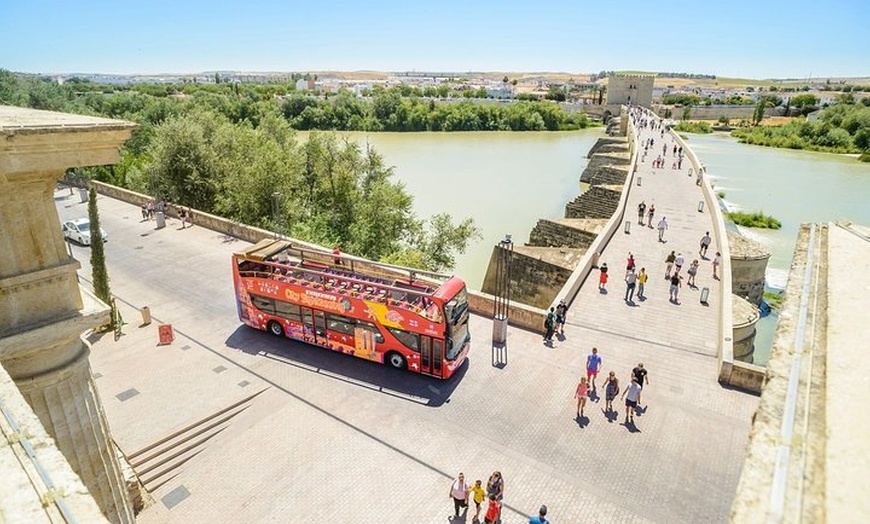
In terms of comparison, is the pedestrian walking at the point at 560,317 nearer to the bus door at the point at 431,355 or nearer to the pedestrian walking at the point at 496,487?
the bus door at the point at 431,355

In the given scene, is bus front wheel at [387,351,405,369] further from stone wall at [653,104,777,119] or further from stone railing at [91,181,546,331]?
stone wall at [653,104,777,119]

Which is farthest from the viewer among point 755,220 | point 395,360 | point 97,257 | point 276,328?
point 755,220

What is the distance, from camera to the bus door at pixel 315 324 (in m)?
12.5

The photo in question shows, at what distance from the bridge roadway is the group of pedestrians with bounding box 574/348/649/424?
0.22m

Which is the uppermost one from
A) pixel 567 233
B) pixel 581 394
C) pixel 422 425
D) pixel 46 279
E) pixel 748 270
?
pixel 46 279

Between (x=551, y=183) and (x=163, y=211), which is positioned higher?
(x=163, y=211)

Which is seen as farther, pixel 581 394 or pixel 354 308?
pixel 354 308

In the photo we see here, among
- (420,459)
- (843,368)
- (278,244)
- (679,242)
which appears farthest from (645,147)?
(843,368)

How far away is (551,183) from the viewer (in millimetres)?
46375

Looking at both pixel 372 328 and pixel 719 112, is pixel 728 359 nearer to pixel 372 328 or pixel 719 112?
pixel 372 328

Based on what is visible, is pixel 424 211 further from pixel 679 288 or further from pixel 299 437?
pixel 299 437

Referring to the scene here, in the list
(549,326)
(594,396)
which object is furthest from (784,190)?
(594,396)

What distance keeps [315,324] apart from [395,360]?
2.29 metres

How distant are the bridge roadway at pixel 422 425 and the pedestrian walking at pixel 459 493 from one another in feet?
1.07
